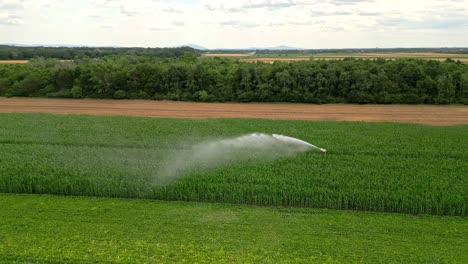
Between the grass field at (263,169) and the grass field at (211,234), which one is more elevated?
the grass field at (263,169)

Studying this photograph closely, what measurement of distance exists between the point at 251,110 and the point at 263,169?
81.5 ft

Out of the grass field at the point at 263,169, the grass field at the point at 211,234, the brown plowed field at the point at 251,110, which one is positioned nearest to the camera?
the grass field at the point at 211,234

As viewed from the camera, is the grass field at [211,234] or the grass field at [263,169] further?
the grass field at [263,169]

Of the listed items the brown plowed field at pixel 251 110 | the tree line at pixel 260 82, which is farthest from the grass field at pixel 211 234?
the tree line at pixel 260 82

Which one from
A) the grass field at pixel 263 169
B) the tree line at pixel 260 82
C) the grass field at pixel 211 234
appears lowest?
the grass field at pixel 211 234

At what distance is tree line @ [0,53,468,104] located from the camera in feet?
170

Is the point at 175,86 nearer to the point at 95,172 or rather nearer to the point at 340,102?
the point at 340,102

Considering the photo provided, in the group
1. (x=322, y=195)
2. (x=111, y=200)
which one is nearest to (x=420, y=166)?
(x=322, y=195)

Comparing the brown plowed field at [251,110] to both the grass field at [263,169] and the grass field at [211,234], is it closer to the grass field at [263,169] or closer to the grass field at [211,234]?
the grass field at [263,169]

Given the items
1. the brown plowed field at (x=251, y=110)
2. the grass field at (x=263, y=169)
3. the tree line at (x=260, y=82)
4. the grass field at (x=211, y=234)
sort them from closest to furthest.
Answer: the grass field at (x=211, y=234) < the grass field at (x=263, y=169) < the brown plowed field at (x=251, y=110) < the tree line at (x=260, y=82)

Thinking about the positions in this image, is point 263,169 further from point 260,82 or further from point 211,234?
point 260,82

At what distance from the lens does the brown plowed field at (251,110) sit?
4475 centimetres

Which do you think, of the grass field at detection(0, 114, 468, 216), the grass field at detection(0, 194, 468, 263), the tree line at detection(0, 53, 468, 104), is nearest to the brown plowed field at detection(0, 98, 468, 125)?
the tree line at detection(0, 53, 468, 104)

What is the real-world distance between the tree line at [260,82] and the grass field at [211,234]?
3420 cm
